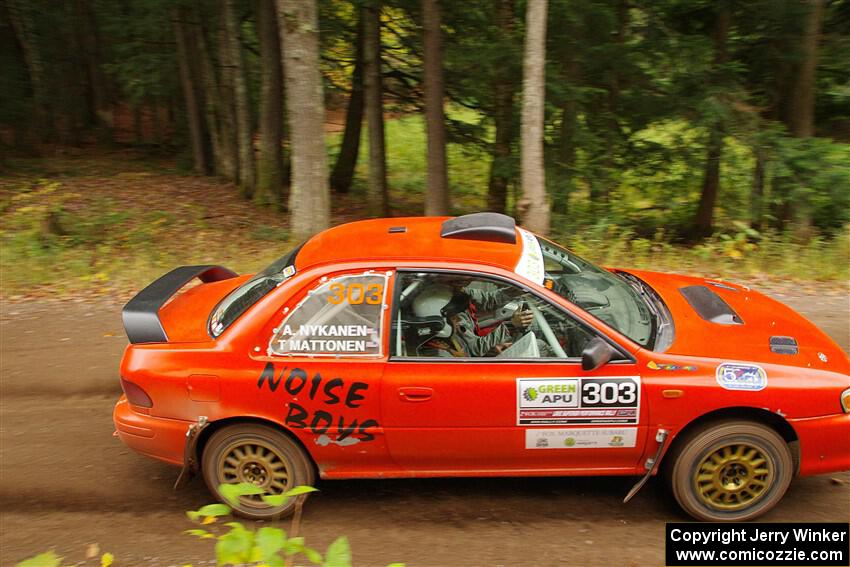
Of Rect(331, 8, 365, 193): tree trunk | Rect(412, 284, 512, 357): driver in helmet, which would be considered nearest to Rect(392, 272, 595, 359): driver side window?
Rect(412, 284, 512, 357): driver in helmet

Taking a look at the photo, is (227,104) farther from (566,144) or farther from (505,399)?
(505,399)

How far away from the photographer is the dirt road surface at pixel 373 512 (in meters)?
3.91

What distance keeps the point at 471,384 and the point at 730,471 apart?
156cm

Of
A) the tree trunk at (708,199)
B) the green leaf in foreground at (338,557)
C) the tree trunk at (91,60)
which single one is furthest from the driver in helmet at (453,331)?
the tree trunk at (91,60)

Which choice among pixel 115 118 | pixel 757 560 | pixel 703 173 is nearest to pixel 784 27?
pixel 703 173

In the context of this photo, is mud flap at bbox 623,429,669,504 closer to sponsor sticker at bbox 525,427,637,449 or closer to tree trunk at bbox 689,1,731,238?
sponsor sticker at bbox 525,427,637,449

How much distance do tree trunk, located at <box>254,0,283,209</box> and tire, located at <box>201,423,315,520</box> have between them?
11.5 meters

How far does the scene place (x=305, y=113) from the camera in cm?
1003

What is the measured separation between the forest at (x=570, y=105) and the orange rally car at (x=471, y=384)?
6.17 m

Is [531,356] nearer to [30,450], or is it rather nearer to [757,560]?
[757,560]

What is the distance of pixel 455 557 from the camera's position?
3.85 metres

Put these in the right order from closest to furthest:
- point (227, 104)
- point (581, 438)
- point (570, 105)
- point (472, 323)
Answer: point (581, 438), point (472, 323), point (570, 105), point (227, 104)

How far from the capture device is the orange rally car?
3.88 metres

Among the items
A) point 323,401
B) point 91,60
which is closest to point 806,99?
point 323,401
